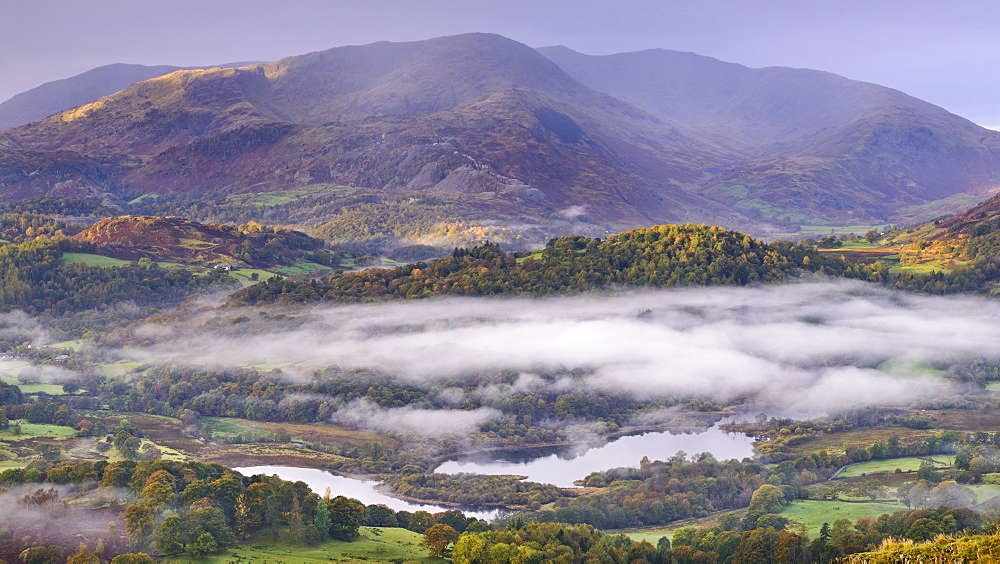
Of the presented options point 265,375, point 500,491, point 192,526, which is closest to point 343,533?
point 192,526

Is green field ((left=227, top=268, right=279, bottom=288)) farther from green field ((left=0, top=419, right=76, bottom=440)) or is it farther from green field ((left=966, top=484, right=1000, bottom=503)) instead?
green field ((left=966, top=484, right=1000, bottom=503))

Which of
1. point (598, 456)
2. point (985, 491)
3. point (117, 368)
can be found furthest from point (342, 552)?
point (117, 368)

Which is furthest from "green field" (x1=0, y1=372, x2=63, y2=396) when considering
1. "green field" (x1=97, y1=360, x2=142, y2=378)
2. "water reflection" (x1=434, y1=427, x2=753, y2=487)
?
"water reflection" (x1=434, y1=427, x2=753, y2=487)

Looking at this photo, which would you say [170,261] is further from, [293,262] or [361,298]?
[361,298]

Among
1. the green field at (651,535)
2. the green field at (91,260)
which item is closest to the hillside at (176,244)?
the green field at (91,260)

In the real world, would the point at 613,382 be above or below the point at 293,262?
below

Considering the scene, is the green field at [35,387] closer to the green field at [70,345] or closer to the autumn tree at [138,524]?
the green field at [70,345]
